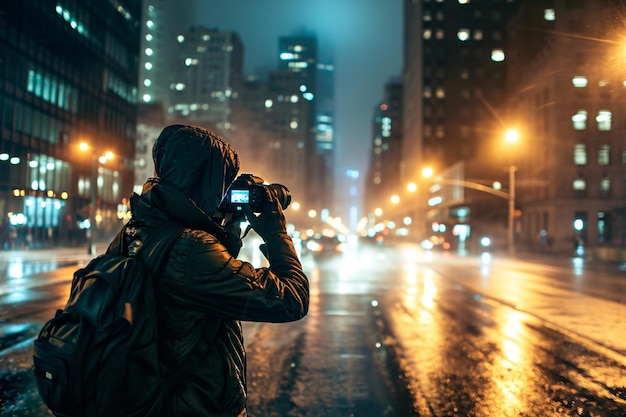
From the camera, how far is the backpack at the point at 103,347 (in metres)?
1.52

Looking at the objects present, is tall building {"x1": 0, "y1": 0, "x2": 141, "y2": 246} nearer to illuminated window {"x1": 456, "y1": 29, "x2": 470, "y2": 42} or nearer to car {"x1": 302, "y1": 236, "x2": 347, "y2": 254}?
car {"x1": 302, "y1": 236, "x2": 347, "y2": 254}

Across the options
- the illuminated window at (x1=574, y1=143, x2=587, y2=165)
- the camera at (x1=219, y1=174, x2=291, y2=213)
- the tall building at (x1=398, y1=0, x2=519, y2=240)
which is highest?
the tall building at (x1=398, y1=0, x2=519, y2=240)

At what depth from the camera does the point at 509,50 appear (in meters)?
19.7

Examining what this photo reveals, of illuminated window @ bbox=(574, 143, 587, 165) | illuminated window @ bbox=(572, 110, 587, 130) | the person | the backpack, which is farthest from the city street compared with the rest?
illuminated window @ bbox=(574, 143, 587, 165)

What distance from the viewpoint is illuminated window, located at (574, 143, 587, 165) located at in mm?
47281

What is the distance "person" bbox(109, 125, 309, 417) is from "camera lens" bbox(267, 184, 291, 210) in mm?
73

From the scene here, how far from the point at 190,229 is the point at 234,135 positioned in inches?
4246

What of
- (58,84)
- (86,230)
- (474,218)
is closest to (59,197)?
(86,230)

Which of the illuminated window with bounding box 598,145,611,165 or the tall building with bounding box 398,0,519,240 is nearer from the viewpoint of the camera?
the illuminated window with bounding box 598,145,611,165

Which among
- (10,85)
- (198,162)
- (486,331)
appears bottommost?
(486,331)

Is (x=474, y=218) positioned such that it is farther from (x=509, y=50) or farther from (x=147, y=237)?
(x=147, y=237)

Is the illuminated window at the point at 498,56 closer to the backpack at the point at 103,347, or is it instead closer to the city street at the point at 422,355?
the city street at the point at 422,355

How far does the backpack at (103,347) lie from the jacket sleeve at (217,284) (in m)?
0.10

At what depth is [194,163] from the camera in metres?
1.87
